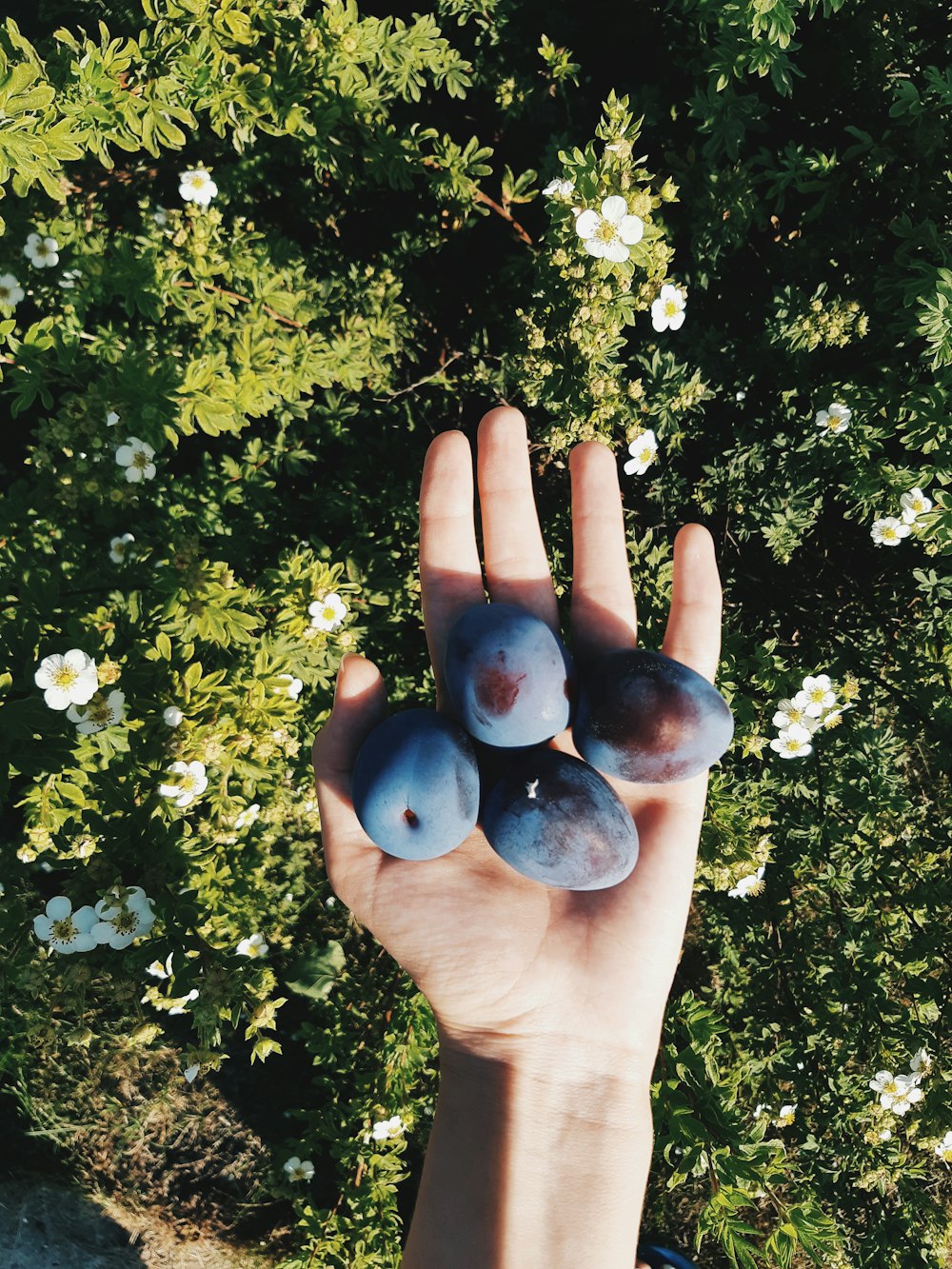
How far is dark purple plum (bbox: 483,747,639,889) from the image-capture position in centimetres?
209

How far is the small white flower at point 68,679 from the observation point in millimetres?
2326

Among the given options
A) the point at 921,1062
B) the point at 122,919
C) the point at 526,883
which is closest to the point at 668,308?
the point at 526,883

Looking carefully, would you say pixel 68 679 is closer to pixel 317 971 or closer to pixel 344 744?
pixel 344 744

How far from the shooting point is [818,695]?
3135 mm

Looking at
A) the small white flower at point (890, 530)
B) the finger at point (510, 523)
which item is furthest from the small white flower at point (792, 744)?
the finger at point (510, 523)

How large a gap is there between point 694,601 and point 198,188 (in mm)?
2796

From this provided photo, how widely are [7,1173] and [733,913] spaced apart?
468 centimetres

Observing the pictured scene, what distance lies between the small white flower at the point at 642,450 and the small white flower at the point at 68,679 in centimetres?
219

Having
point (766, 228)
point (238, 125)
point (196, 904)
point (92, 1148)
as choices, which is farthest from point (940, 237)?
point (92, 1148)

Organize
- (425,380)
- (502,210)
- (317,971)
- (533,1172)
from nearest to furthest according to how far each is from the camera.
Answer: (533,1172)
(502,210)
(425,380)
(317,971)

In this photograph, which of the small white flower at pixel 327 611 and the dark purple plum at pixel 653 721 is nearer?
the dark purple plum at pixel 653 721

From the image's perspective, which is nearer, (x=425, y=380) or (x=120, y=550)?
(x=120, y=550)

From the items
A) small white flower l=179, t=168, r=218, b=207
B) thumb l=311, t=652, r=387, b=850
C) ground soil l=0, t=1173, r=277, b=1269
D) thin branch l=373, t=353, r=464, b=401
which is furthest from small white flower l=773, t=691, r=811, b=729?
ground soil l=0, t=1173, r=277, b=1269

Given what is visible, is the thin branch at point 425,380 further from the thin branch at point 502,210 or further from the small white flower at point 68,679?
the small white flower at point 68,679
